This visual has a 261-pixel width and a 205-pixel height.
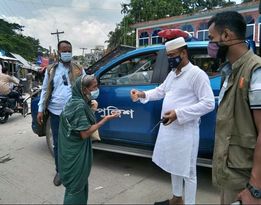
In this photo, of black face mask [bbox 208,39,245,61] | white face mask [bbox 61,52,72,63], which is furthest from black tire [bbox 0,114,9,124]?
black face mask [bbox 208,39,245,61]

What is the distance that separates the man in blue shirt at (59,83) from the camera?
3.86 meters

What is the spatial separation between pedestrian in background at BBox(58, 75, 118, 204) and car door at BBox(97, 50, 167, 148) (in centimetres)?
123

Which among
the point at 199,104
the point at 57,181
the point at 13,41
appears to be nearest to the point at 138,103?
the point at 199,104

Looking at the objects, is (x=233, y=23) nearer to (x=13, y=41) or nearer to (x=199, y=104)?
(x=199, y=104)

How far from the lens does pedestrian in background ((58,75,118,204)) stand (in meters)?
2.69

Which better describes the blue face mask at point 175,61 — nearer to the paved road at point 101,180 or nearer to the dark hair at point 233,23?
the dark hair at point 233,23

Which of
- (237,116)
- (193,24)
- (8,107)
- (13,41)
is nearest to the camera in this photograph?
(237,116)

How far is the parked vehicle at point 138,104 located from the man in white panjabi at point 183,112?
724 millimetres

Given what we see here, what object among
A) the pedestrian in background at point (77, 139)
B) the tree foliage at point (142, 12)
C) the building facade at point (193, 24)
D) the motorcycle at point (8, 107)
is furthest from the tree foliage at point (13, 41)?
the pedestrian in background at point (77, 139)

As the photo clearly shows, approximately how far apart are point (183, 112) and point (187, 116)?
6 centimetres

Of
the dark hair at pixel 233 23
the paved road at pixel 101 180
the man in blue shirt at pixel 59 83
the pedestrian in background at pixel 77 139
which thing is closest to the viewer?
the dark hair at pixel 233 23

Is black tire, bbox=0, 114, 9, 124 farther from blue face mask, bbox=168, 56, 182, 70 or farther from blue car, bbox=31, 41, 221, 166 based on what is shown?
blue face mask, bbox=168, 56, 182, 70

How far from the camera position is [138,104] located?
156 inches

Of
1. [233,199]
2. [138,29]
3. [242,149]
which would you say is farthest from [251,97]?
[138,29]
